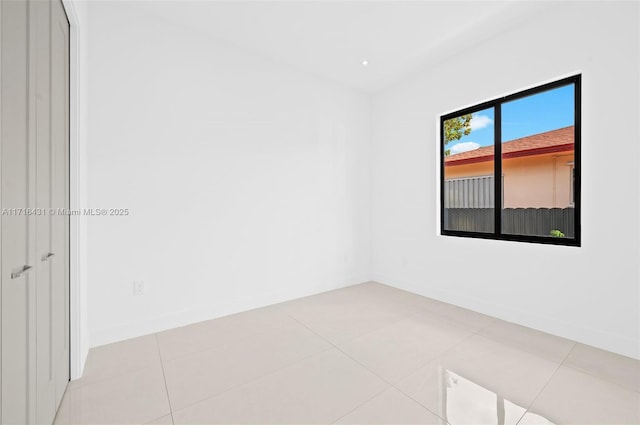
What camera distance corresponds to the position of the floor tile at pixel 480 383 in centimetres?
153

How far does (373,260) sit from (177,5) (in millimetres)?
3701

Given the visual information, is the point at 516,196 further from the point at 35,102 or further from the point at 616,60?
the point at 35,102

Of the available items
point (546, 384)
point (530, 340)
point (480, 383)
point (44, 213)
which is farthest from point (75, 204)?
point (530, 340)

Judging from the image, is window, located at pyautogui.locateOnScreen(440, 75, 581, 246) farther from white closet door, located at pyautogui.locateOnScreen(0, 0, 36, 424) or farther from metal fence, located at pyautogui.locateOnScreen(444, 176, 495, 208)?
white closet door, located at pyautogui.locateOnScreen(0, 0, 36, 424)

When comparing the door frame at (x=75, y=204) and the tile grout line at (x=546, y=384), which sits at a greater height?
the door frame at (x=75, y=204)

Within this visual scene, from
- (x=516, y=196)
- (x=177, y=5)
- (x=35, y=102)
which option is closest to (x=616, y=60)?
(x=516, y=196)

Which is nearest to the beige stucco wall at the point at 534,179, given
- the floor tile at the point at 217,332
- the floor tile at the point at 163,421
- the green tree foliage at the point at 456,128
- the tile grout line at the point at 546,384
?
the green tree foliage at the point at 456,128

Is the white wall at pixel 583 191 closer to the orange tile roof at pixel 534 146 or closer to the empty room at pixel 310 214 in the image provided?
the empty room at pixel 310 214

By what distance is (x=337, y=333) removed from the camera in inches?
99.0

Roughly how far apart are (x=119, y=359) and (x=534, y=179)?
419cm

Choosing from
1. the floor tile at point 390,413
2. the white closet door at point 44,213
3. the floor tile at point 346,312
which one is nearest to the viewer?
the white closet door at point 44,213

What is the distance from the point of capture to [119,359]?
6.82 ft

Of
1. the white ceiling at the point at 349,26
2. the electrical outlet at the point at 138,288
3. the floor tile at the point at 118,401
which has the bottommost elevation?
the floor tile at the point at 118,401

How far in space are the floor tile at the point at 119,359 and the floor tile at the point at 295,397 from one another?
0.71 m
